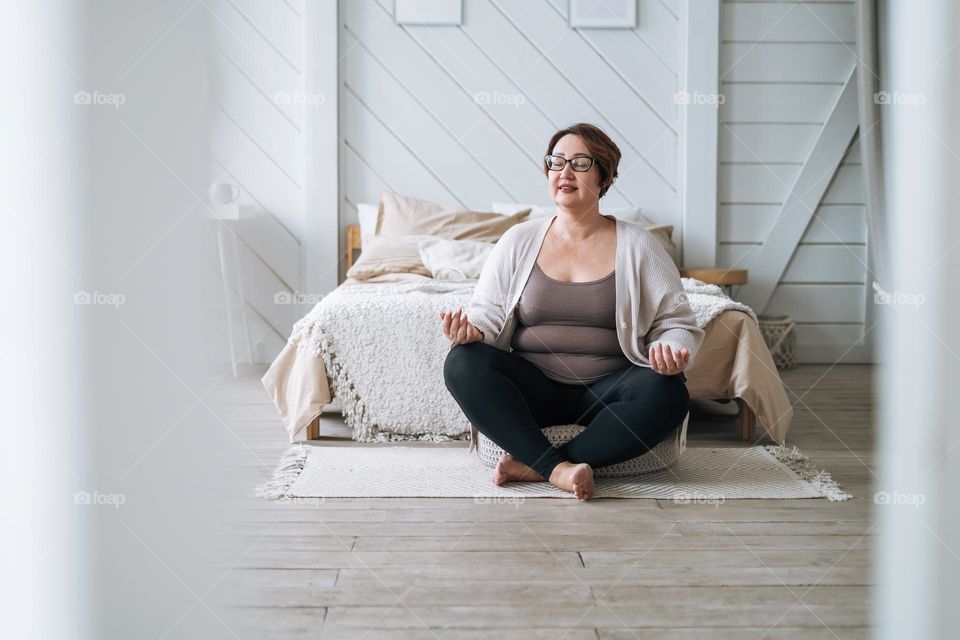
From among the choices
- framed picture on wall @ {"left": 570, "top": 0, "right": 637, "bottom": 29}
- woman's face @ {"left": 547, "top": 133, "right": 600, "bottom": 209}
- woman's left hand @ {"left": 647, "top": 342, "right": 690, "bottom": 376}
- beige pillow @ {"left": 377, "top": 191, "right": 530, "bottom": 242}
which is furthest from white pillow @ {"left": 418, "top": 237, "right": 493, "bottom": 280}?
woman's left hand @ {"left": 647, "top": 342, "right": 690, "bottom": 376}

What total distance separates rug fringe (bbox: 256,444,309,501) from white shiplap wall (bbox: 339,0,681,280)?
1898 mm

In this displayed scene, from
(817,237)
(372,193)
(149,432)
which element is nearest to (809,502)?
(149,432)

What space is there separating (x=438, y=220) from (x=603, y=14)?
4.28 feet

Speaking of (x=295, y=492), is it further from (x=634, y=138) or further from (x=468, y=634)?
(x=634, y=138)

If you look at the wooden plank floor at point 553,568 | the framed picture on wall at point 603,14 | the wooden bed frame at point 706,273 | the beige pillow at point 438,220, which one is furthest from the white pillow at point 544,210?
the wooden plank floor at point 553,568

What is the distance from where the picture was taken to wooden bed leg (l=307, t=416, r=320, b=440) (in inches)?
111

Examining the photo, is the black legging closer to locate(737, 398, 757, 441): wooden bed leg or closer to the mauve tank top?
the mauve tank top

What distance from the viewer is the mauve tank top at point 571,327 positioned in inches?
93.0

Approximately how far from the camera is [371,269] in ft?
11.7

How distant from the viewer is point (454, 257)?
3561 millimetres

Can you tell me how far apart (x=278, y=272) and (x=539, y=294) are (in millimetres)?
2240

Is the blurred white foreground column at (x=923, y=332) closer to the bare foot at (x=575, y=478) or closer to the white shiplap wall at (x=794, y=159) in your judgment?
the bare foot at (x=575, y=478)

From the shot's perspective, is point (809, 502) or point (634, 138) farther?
point (634, 138)

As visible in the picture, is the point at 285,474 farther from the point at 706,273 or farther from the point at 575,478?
the point at 706,273
